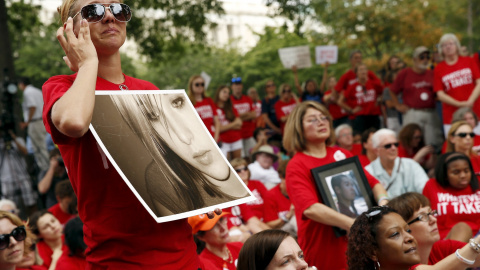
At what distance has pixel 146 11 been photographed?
1391 centimetres

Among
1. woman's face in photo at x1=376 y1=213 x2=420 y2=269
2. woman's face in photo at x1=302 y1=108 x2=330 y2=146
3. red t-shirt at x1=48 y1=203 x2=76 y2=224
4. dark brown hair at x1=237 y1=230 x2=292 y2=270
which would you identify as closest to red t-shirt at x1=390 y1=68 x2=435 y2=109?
woman's face in photo at x1=302 y1=108 x2=330 y2=146

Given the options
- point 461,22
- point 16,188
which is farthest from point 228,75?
point 16,188

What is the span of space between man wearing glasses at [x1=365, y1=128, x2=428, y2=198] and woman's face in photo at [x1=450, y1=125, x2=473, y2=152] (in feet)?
2.21

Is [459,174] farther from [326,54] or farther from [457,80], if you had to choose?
[326,54]

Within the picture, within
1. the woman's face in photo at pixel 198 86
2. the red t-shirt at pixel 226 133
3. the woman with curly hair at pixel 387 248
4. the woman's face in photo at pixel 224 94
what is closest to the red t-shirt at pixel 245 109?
the red t-shirt at pixel 226 133

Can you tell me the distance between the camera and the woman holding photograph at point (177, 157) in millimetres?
2016

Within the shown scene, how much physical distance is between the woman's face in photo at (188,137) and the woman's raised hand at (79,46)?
13.0 inches

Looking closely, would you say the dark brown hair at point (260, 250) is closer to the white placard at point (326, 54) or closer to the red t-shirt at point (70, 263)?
the red t-shirt at point (70, 263)

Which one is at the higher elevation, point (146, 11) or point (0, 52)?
point (146, 11)

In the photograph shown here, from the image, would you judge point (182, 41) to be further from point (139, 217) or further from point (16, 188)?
point (139, 217)

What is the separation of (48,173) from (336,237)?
4938 mm

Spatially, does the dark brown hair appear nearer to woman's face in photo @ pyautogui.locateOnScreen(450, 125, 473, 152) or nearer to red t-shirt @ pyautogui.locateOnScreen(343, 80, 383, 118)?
woman's face in photo @ pyautogui.locateOnScreen(450, 125, 473, 152)

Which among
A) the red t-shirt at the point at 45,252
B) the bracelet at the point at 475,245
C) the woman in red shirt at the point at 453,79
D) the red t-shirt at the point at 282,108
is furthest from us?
the red t-shirt at the point at 282,108

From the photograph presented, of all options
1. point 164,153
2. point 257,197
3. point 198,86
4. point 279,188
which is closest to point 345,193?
point 164,153
